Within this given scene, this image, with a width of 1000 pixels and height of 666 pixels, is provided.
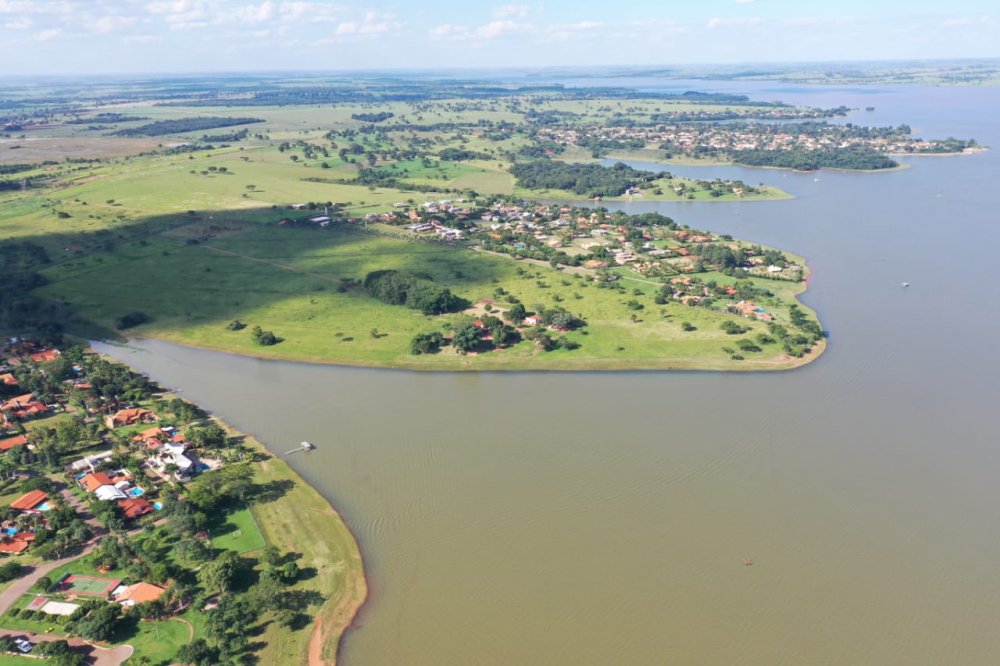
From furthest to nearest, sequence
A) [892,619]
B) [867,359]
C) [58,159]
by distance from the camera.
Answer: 1. [58,159]
2. [867,359]
3. [892,619]

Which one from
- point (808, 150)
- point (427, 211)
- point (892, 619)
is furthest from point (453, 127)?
point (892, 619)

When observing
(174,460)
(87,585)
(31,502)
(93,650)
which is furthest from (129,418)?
(93,650)

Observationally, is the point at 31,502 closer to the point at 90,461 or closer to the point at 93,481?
the point at 93,481

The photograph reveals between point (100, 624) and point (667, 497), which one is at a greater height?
point (100, 624)

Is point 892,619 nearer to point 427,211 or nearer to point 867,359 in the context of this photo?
point 867,359

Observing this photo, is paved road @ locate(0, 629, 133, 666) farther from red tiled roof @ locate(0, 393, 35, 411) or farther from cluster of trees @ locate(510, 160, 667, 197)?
cluster of trees @ locate(510, 160, 667, 197)

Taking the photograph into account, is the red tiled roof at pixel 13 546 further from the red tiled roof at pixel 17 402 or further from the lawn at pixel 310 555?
the red tiled roof at pixel 17 402
